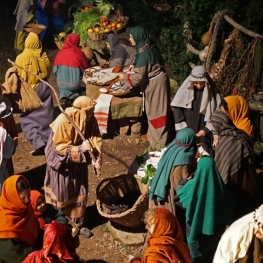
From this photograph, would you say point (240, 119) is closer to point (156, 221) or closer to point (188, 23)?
point (156, 221)

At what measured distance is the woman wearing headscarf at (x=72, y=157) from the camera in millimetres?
6434

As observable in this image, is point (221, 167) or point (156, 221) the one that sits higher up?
point (156, 221)

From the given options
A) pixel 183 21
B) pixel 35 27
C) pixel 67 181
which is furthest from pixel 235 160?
pixel 35 27

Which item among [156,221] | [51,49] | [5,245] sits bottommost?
[51,49]

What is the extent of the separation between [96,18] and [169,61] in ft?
6.96

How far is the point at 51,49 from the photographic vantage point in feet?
45.6

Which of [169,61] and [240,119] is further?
[169,61]

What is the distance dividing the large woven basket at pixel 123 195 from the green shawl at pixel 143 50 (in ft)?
6.61

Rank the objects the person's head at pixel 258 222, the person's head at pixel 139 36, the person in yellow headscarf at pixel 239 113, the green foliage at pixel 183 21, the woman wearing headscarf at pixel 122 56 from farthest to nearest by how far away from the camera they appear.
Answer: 1. the woman wearing headscarf at pixel 122 56
2. the green foliage at pixel 183 21
3. the person's head at pixel 139 36
4. the person in yellow headscarf at pixel 239 113
5. the person's head at pixel 258 222

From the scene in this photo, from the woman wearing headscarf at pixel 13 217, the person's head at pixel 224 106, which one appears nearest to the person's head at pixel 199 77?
the person's head at pixel 224 106

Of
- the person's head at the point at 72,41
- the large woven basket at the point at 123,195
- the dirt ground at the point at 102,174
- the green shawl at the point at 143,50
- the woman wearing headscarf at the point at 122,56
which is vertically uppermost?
the green shawl at the point at 143,50

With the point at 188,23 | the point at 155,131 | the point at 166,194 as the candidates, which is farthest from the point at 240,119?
the point at 188,23

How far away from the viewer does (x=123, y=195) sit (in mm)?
7395

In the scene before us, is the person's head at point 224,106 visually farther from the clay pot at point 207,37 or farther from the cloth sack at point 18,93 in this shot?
the clay pot at point 207,37
